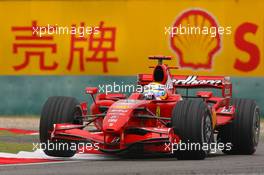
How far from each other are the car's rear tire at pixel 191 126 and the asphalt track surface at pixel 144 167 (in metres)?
0.15

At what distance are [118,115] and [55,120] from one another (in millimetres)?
1140

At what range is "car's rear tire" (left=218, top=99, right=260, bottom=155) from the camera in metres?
16.2

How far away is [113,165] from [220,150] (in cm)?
406

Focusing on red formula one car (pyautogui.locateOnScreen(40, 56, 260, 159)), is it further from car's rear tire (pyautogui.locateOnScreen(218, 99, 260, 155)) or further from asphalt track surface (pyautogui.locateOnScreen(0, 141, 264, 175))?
asphalt track surface (pyautogui.locateOnScreen(0, 141, 264, 175))

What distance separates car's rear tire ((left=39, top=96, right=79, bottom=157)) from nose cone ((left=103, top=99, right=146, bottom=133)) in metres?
0.84

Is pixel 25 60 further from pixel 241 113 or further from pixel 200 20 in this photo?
pixel 241 113

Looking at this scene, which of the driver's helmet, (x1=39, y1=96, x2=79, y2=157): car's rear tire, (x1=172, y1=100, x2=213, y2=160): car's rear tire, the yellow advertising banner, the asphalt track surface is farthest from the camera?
the yellow advertising banner

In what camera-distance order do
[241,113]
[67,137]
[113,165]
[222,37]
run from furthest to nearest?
1. [222,37]
2. [241,113]
3. [67,137]
4. [113,165]

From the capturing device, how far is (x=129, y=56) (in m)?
23.0

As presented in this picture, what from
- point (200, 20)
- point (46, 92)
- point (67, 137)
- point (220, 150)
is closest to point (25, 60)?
point (46, 92)

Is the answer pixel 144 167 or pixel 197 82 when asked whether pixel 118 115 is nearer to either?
pixel 144 167

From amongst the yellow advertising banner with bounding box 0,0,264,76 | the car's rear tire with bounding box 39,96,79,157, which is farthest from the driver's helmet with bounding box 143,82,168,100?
the yellow advertising banner with bounding box 0,0,264,76

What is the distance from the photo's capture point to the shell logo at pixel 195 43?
2275cm

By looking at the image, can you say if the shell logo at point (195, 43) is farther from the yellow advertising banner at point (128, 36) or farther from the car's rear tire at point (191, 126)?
the car's rear tire at point (191, 126)
